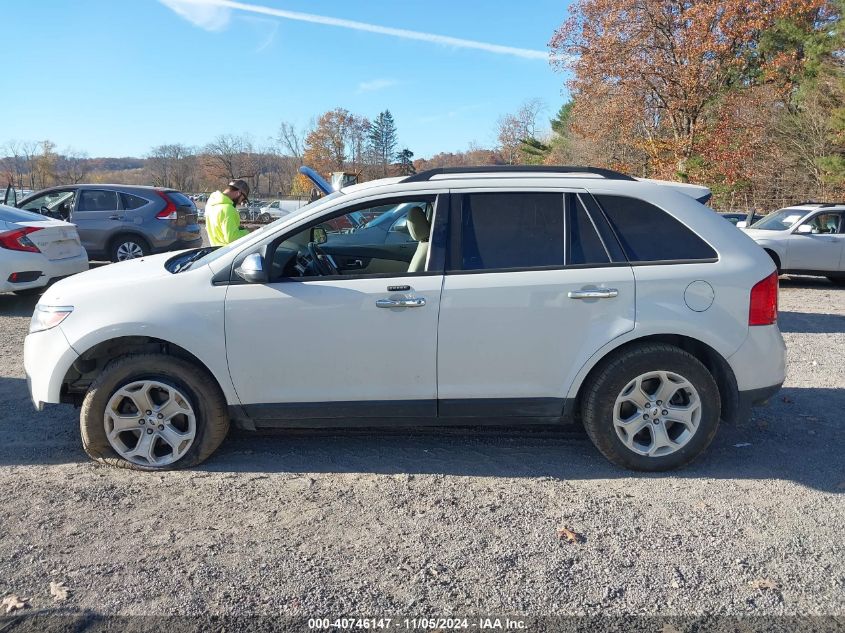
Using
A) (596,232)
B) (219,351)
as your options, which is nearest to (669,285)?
(596,232)

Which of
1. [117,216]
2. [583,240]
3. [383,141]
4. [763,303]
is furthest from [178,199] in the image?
[383,141]

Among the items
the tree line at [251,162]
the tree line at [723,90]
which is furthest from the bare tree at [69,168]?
the tree line at [723,90]

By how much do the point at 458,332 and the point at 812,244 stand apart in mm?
11190

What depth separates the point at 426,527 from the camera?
338cm

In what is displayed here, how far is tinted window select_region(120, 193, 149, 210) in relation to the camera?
12.8 metres

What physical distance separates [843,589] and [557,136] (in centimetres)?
6040

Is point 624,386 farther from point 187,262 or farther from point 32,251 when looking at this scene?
point 32,251

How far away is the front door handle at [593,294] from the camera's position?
3.85 m

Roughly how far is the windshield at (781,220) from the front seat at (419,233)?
10883mm

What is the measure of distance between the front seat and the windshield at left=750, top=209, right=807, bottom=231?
1088cm

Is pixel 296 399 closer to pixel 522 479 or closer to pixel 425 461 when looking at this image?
pixel 425 461

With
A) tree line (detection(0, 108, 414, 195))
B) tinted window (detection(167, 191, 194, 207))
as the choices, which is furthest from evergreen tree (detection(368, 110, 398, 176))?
tinted window (detection(167, 191, 194, 207))

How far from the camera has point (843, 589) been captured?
113 inches

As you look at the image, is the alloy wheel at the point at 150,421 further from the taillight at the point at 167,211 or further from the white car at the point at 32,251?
the taillight at the point at 167,211
